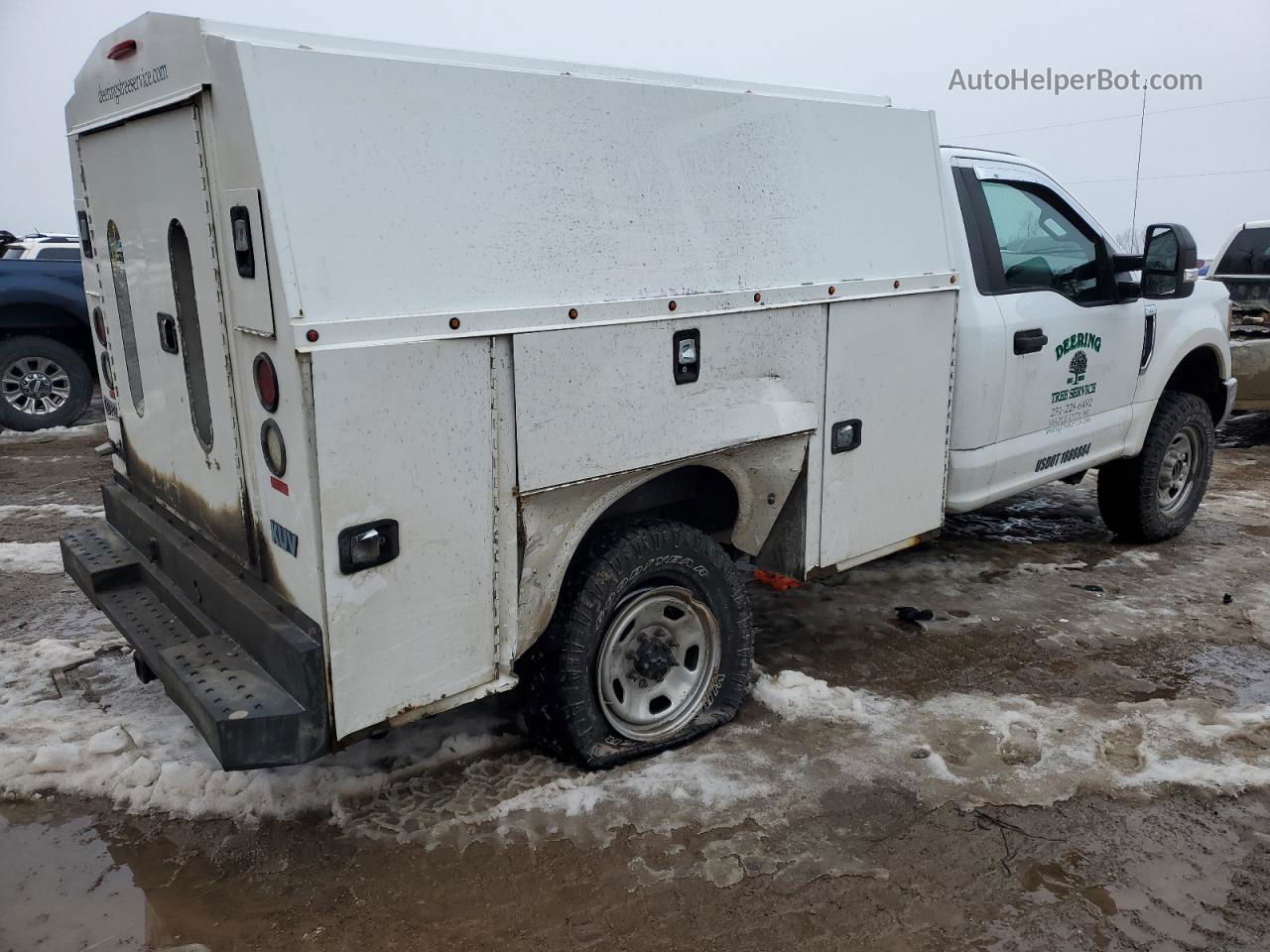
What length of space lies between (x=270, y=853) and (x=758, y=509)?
2.05m

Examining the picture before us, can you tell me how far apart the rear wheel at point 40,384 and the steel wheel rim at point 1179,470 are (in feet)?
31.2

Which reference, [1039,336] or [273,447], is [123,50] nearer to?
[273,447]

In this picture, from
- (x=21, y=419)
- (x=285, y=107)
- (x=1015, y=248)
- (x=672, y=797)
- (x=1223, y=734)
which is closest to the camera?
(x=285, y=107)

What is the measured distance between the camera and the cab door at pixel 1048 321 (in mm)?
4449

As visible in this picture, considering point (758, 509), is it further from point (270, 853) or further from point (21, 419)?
point (21, 419)

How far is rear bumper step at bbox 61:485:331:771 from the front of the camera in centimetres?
261

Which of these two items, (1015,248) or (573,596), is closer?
(573,596)

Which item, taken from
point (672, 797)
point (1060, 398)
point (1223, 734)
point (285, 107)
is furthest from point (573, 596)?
point (1060, 398)

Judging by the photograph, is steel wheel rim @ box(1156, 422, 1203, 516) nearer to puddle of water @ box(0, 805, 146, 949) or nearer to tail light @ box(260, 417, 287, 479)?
tail light @ box(260, 417, 287, 479)

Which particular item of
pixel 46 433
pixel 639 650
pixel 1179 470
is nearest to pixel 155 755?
pixel 639 650

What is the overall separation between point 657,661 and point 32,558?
4295mm

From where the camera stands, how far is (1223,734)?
12.4 ft

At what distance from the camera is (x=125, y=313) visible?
12.0 ft

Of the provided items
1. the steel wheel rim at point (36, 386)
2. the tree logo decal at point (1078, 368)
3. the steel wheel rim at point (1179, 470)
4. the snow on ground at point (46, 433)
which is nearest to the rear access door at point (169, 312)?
the tree logo decal at point (1078, 368)
